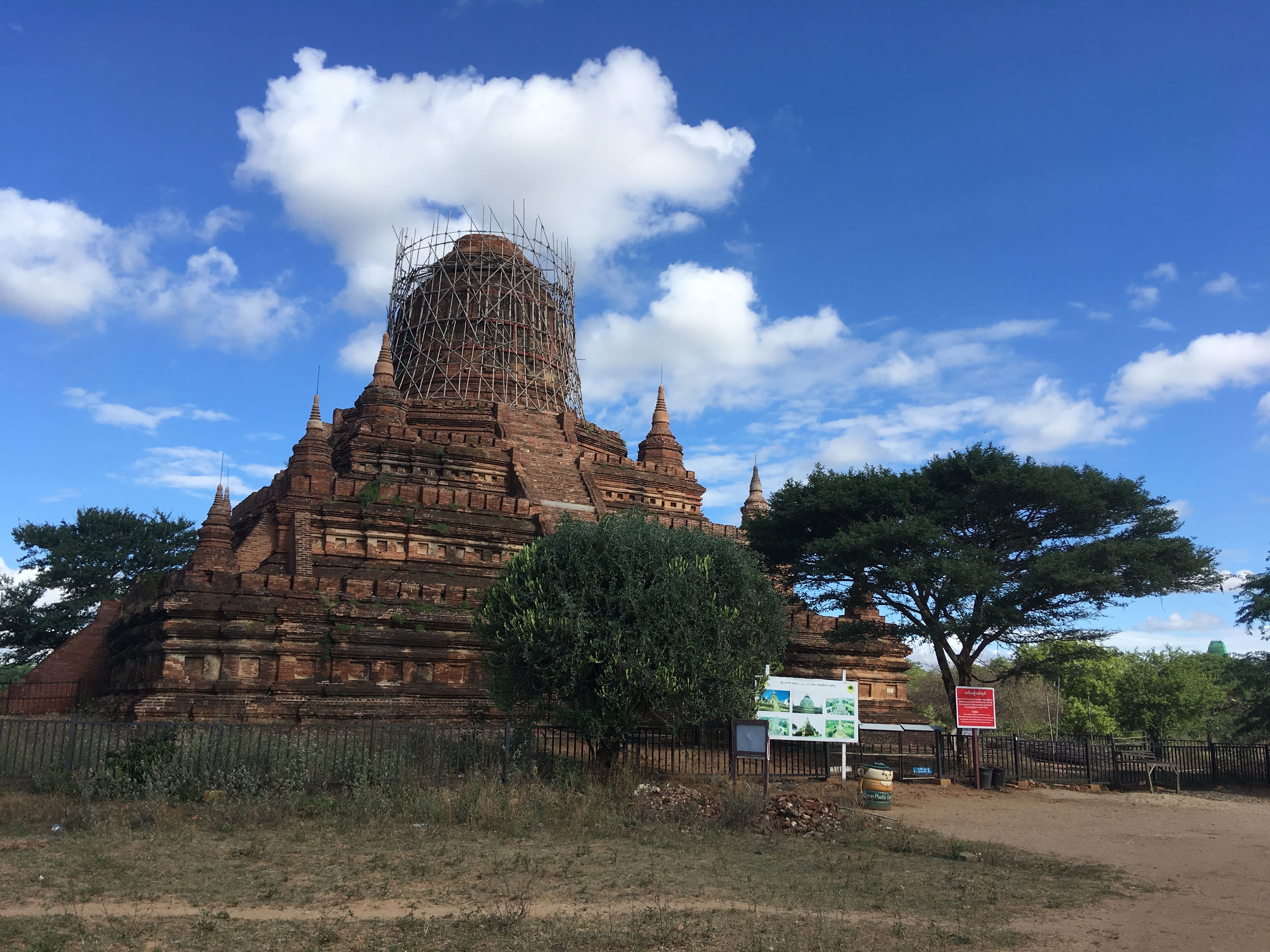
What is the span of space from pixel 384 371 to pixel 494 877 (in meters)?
30.2

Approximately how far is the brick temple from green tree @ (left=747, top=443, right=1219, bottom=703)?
10.6 ft

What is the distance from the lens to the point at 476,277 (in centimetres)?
4547

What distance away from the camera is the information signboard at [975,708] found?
21.0 m

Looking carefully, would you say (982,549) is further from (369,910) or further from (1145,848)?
(369,910)

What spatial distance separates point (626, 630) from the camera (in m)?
16.8

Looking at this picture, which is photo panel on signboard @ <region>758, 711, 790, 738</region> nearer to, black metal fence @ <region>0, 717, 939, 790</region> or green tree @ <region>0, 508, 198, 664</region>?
black metal fence @ <region>0, 717, 939, 790</region>

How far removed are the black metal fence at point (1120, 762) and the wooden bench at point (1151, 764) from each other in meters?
0.04

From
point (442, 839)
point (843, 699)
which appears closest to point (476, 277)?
point (843, 699)

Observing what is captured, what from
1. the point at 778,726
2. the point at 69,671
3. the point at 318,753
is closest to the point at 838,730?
the point at 778,726

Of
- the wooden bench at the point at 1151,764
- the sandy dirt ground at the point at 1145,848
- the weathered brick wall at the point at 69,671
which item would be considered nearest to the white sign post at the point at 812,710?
the sandy dirt ground at the point at 1145,848

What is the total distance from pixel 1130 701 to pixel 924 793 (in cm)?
2257

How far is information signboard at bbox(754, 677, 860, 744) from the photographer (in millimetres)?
19672

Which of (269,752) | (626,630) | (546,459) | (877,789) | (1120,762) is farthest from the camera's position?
(546,459)

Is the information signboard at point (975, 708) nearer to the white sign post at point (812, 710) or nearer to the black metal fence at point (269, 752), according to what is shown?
the white sign post at point (812, 710)
